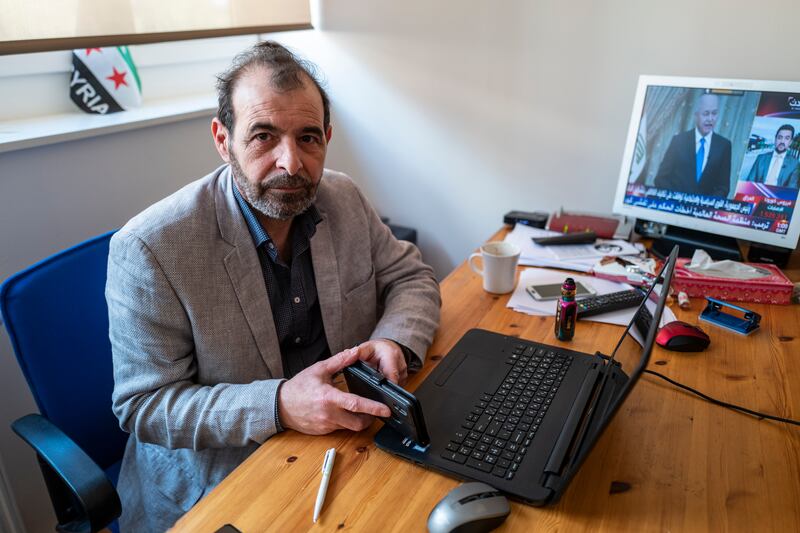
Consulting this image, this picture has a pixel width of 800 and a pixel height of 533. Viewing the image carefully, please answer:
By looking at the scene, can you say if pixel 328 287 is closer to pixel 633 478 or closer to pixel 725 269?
pixel 633 478

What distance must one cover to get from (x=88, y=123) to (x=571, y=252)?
4.70ft

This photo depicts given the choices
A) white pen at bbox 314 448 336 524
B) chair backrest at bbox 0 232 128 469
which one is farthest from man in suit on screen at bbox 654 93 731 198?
chair backrest at bbox 0 232 128 469

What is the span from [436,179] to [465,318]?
92 cm

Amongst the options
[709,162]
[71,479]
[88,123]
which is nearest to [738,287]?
[709,162]

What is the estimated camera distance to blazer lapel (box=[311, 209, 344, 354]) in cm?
131

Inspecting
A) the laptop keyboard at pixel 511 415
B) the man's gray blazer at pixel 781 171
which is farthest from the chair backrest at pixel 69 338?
the man's gray blazer at pixel 781 171

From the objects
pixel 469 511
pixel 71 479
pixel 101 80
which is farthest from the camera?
pixel 101 80

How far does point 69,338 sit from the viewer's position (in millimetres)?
1154

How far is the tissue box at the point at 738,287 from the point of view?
1.41 m

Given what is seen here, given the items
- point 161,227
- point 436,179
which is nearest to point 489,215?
point 436,179

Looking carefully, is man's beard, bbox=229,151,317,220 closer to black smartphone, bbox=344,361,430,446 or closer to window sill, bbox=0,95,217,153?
black smartphone, bbox=344,361,430,446

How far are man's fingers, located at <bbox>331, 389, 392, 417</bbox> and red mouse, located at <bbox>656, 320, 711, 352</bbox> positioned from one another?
2.07ft

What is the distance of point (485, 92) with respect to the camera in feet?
6.50

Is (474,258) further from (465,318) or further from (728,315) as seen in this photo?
(728,315)
